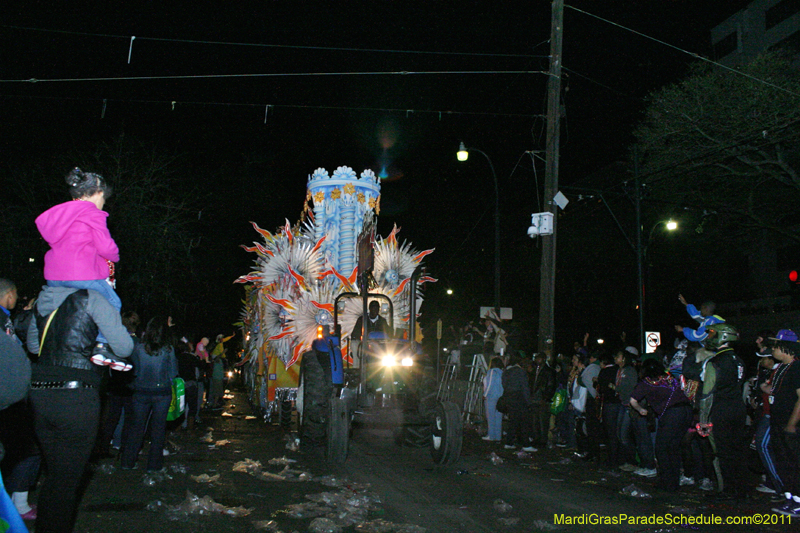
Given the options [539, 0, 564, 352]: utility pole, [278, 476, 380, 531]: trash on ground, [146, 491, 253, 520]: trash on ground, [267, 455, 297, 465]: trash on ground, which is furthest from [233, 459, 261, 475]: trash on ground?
[539, 0, 564, 352]: utility pole

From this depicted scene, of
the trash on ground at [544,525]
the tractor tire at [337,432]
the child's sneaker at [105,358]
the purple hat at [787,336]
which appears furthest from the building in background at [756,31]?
the child's sneaker at [105,358]

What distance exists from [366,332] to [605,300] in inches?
1083

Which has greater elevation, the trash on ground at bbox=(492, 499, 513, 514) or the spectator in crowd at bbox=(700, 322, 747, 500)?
the spectator in crowd at bbox=(700, 322, 747, 500)

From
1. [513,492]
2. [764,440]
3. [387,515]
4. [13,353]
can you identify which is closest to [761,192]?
[764,440]

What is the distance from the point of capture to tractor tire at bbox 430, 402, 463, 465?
8797mm

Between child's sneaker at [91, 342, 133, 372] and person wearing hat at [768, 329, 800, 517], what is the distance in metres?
6.67

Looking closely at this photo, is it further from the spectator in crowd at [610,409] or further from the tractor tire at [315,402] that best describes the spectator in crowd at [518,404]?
the tractor tire at [315,402]

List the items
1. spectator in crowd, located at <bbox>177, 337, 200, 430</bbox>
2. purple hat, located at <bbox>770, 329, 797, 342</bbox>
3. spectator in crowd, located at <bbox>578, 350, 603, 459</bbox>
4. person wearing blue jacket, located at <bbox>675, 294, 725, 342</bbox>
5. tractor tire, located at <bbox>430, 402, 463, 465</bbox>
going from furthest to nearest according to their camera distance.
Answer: spectator in crowd, located at <bbox>177, 337, 200, 430</bbox>, spectator in crowd, located at <bbox>578, 350, 603, 459</bbox>, tractor tire, located at <bbox>430, 402, 463, 465</bbox>, person wearing blue jacket, located at <bbox>675, 294, 725, 342</bbox>, purple hat, located at <bbox>770, 329, 797, 342</bbox>

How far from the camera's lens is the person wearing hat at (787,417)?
23.0 feet

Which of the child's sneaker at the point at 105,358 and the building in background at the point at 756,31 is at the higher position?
the building in background at the point at 756,31

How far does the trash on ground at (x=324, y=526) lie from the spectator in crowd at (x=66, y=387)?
238 cm

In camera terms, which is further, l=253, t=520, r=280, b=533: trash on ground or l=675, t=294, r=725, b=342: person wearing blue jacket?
l=675, t=294, r=725, b=342: person wearing blue jacket

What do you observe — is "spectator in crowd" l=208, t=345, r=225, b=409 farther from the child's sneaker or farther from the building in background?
the building in background

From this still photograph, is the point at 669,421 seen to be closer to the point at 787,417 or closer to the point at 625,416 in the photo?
the point at 787,417
